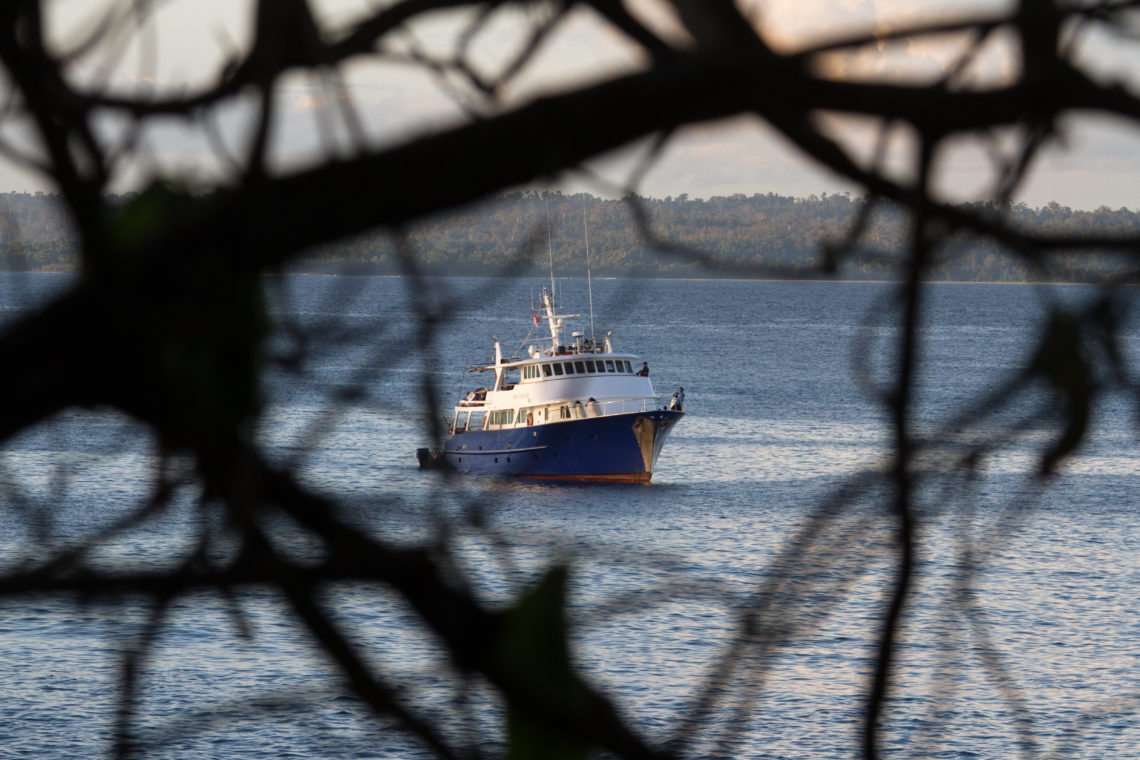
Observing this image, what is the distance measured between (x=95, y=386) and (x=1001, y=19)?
789 millimetres

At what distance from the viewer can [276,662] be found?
78.7 feet

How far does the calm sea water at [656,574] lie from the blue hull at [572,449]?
0.71m

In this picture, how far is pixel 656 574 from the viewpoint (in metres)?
3.37

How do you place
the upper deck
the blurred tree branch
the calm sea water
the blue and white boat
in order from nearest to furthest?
the blurred tree branch, the calm sea water, the upper deck, the blue and white boat

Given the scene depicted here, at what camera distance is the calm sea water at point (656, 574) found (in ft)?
3.80

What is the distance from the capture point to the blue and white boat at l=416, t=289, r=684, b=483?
38.8m

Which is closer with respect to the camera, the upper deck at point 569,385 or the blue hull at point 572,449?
the upper deck at point 569,385

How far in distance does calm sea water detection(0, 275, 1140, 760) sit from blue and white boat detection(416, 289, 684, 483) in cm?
104

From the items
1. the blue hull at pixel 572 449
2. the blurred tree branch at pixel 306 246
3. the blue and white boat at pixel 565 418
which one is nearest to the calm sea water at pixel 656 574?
the blurred tree branch at pixel 306 246

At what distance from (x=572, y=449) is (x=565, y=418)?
5.74 ft

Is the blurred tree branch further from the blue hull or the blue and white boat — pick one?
the blue hull

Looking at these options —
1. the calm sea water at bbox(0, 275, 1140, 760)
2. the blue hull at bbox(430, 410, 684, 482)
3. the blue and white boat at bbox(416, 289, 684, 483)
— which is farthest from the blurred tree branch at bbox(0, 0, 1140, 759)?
the blue hull at bbox(430, 410, 684, 482)

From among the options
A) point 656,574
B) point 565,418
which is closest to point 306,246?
point 656,574

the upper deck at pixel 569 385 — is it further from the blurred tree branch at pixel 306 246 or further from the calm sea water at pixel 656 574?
the blurred tree branch at pixel 306 246
